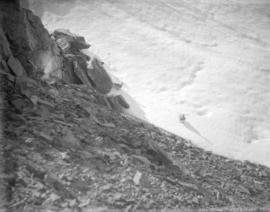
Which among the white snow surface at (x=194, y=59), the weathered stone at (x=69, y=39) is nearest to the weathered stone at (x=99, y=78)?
the white snow surface at (x=194, y=59)

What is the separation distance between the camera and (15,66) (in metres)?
11.2

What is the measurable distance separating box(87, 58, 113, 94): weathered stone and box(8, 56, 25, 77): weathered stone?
497 cm

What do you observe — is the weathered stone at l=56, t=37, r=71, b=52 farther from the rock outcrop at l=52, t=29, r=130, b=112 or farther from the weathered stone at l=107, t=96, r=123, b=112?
the weathered stone at l=107, t=96, r=123, b=112

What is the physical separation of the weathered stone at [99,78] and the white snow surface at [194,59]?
7.13 ft

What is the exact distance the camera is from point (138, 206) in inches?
301

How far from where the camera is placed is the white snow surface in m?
16.2

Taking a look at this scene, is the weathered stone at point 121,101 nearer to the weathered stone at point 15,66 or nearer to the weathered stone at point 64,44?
the weathered stone at point 64,44

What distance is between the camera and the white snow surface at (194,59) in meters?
16.2

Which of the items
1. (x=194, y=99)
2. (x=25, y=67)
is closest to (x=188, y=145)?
(x=194, y=99)

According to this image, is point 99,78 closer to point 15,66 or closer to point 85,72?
point 85,72

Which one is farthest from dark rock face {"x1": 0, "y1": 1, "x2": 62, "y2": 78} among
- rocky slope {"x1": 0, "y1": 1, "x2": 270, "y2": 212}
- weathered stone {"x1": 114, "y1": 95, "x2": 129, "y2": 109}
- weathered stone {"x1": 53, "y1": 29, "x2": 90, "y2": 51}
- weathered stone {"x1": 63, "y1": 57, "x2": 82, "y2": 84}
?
weathered stone {"x1": 53, "y1": 29, "x2": 90, "y2": 51}

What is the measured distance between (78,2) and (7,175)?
21224 millimetres

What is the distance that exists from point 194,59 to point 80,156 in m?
15.1

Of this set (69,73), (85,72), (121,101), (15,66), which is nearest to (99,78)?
(85,72)
